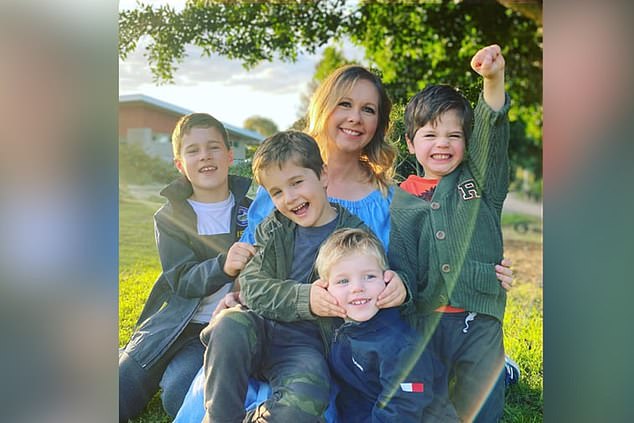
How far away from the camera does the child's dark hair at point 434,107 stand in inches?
94.5

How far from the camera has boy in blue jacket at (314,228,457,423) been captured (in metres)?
2.29

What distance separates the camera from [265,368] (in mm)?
2320

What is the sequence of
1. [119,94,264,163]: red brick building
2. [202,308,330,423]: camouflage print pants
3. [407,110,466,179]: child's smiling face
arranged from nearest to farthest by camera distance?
[202,308,330,423]: camouflage print pants < [407,110,466,179]: child's smiling face < [119,94,264,163]: red brick building

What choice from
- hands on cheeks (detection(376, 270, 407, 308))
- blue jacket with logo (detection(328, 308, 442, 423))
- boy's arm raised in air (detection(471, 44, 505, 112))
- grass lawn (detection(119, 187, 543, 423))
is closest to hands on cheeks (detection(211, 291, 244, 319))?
grass lawn (detection(119, 187, 543, 423))

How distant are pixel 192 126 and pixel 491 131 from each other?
3.82 ft

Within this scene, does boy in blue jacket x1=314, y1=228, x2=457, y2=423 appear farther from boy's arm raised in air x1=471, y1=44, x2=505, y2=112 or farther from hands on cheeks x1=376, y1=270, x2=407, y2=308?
boy's arm raised in air x1=471, y1=44, x2=505, y2=112

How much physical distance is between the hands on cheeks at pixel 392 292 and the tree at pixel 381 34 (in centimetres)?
76

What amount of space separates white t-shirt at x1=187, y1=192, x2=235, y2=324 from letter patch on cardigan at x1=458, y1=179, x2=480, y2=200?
0.90 meters

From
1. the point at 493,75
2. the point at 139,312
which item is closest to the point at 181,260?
the point at 139,312

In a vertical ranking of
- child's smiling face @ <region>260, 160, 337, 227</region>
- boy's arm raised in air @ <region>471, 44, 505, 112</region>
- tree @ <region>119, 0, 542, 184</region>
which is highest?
tree @ <region>119, 0, 542, 184</region>

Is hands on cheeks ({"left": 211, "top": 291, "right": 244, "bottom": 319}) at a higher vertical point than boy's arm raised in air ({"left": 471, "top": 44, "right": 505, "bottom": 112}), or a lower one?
lower

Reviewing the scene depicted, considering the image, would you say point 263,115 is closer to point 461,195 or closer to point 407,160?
point 407,160

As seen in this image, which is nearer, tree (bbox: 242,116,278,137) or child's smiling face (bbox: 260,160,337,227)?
child's smiling face (bbox: 260,160,337,227)
